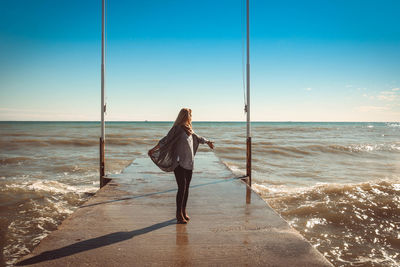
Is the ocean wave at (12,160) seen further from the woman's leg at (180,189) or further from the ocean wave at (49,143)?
the woman's leg at (180,189)

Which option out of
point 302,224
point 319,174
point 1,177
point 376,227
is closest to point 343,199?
point 376,227

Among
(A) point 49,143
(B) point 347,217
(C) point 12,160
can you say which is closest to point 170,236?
(B) point 347,217

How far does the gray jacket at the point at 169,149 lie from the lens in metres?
4.38

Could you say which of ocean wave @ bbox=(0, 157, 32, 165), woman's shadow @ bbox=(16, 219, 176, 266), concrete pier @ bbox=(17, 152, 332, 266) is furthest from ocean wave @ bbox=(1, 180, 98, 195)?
woman's shadow @ bbox=(16, 219, 176, 266)

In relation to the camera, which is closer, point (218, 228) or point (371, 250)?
point (218, 228)

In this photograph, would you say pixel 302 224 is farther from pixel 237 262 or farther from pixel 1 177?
pixel 1 177

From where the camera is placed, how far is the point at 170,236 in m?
3.83

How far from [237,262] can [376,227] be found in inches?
200

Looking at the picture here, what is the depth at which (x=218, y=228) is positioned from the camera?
13.6ft

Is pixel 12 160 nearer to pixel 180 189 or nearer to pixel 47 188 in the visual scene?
pixel 47 188

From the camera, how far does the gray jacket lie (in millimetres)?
4379

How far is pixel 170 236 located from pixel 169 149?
4.58ft

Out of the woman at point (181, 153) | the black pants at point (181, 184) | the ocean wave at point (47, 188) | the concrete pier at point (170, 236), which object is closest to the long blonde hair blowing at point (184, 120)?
the woman at point (181, 153)

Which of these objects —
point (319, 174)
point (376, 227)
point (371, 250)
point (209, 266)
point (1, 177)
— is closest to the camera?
point (209, 266)
